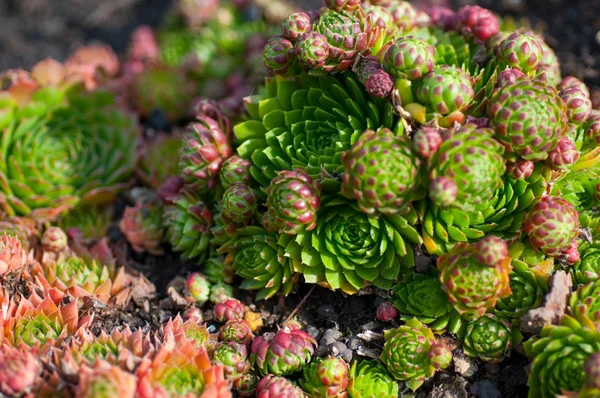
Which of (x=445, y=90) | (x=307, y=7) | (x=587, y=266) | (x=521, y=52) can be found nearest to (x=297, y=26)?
Result: (x=445, y=90)

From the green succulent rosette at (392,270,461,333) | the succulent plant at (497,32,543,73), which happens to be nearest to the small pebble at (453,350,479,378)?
the green succulent rosette at (392,270,461,333)

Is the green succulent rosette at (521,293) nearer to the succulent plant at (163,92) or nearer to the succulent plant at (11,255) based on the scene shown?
the succulent plant at (11,255)

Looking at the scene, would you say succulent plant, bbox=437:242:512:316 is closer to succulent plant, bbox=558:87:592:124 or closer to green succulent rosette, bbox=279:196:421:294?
green succulent rosette, bbox=279:196:421:294

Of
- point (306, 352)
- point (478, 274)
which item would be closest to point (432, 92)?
point (478, 274)

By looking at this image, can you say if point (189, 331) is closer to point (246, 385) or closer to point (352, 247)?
point (246, 385)

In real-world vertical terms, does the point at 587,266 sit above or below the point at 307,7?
below

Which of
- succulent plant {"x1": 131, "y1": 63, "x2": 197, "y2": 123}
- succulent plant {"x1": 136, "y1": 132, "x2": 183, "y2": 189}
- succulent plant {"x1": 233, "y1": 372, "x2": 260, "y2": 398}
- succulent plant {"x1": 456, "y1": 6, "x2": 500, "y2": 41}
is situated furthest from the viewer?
succulent plant {"x1": 131, "y1": 63, "x2": 197, "y2": 123}

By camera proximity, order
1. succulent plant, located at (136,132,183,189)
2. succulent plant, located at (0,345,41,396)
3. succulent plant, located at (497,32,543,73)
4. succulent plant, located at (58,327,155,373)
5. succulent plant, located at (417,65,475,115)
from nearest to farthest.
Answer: succulent plant, located at (0,345,41,396) < succulent plant, located at (58,327,155,373) < succulent plant, located at (417,65,475,115) < succulent plant, located at (497,32,543,73) < succulent plant, located at (136,132,183,189)
